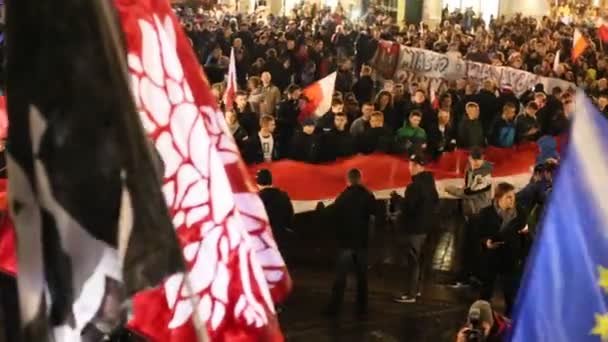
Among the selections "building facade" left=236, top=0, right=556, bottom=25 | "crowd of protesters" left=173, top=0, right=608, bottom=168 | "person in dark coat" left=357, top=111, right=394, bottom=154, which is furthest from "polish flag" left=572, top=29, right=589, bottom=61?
"building facade" left=236, top=0, right=556, bottom=25

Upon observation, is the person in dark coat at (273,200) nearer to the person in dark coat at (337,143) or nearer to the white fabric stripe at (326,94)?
the person in dark coat at (337,143)

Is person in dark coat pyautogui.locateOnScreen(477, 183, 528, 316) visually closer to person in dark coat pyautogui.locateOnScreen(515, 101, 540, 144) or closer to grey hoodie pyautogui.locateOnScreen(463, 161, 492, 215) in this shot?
grey hoodie pyautogui.locateOnScreen(463, 161, 492, 215)

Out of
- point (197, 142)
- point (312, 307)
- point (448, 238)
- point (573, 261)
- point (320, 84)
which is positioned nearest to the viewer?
point (573, 261)

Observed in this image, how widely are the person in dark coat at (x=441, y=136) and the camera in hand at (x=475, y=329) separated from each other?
5810 mm

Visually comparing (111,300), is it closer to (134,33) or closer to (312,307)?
(134,33)

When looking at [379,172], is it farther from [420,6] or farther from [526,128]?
[420,6]

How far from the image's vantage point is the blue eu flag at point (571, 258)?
3348mm

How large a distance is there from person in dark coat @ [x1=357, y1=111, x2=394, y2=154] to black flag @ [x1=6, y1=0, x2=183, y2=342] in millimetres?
8753

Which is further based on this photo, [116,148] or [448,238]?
[448,238]

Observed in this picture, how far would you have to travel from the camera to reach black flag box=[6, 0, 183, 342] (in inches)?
98.1

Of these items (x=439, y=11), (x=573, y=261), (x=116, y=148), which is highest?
(x=116, y=148)

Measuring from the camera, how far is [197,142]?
3.62 metres

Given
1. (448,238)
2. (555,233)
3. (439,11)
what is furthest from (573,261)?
(439,11)

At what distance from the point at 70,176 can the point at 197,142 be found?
1.08 metres
